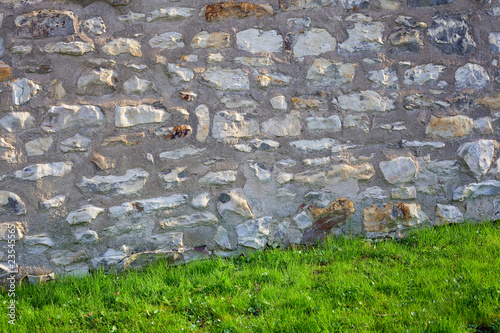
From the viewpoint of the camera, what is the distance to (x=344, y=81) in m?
2.93

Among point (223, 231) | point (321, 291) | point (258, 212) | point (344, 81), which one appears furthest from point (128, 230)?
point (344, 81)

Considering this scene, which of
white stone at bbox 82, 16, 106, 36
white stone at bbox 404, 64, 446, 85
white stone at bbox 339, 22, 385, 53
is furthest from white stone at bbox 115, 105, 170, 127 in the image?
white stone at bbox 404, 64, 446, 85

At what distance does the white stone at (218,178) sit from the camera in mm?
2775

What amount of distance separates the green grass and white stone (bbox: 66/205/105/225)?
39 centimetres

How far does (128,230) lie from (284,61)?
172cm

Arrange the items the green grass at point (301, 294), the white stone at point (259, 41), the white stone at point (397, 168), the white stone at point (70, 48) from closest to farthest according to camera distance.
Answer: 1. the green grass at point (301, 294)
2. the white stone at point (70, 48)
3. the white stone at point (259, 41)
4. the white stone at point (397, 168)

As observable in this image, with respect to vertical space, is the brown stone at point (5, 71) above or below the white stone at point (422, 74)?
below

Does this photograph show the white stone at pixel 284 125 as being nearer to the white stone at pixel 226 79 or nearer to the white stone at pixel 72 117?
the white stone at pixel 226 79

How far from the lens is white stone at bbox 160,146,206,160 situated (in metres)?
2.74

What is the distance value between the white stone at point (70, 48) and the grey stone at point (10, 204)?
1.03m

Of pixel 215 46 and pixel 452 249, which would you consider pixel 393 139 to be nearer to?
pixel 452 249

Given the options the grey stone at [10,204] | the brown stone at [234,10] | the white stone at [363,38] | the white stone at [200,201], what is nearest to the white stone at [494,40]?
the white stone at [363,38]

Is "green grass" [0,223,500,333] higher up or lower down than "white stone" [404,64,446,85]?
lower down

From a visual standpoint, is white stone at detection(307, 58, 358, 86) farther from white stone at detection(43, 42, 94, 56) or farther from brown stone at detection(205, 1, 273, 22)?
white stone at detection(43, 42, 94, 56)
